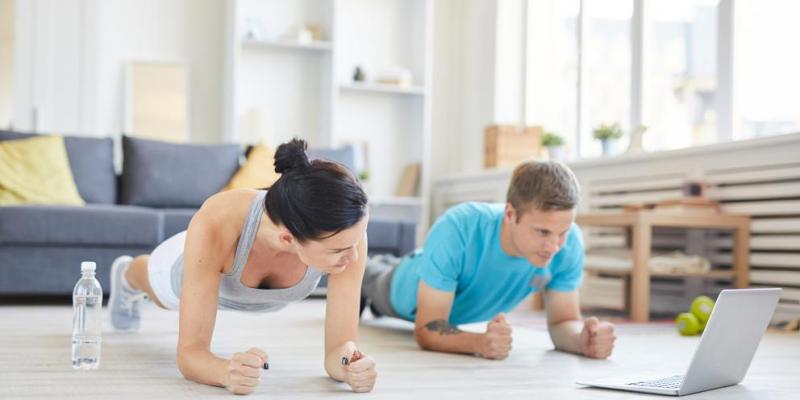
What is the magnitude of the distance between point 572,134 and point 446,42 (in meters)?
1.45

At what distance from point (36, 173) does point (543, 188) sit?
133 inches

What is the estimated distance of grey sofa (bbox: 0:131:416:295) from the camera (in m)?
4.27

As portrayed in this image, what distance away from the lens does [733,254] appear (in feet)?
14.0

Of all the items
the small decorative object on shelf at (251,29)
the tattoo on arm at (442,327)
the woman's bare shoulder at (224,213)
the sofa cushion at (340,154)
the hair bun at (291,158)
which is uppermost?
the small decorative object on shelf at (251,29)

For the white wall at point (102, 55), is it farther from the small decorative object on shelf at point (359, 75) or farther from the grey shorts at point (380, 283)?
the grey shorts at point (380, 283)

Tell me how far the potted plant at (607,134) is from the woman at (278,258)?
320 centimetres

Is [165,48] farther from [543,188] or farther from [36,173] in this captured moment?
Answer: [543,188]

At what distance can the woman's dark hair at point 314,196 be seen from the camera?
5.73 feet

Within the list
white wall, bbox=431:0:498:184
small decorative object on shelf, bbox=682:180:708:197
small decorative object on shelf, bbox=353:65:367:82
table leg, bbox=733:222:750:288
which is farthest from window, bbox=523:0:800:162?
small decorative object on shelf, bbox=353:65:367:82

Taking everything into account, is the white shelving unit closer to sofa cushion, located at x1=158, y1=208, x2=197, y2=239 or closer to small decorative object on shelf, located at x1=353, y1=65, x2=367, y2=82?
small decorative object on shelf, located at x1=353, y1=65, x2=367, y2=82

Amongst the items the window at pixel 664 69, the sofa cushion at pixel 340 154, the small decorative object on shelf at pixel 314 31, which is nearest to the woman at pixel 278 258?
the window at pixel 664 69

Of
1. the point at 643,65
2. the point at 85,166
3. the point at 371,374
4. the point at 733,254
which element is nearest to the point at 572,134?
the point at 643,65

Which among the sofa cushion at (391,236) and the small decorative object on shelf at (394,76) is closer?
the sofa cushion at (391,236)

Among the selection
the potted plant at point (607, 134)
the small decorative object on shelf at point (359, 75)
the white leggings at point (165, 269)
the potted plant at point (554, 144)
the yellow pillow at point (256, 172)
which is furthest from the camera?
the small decorative object on shelf at point (359, 75)
